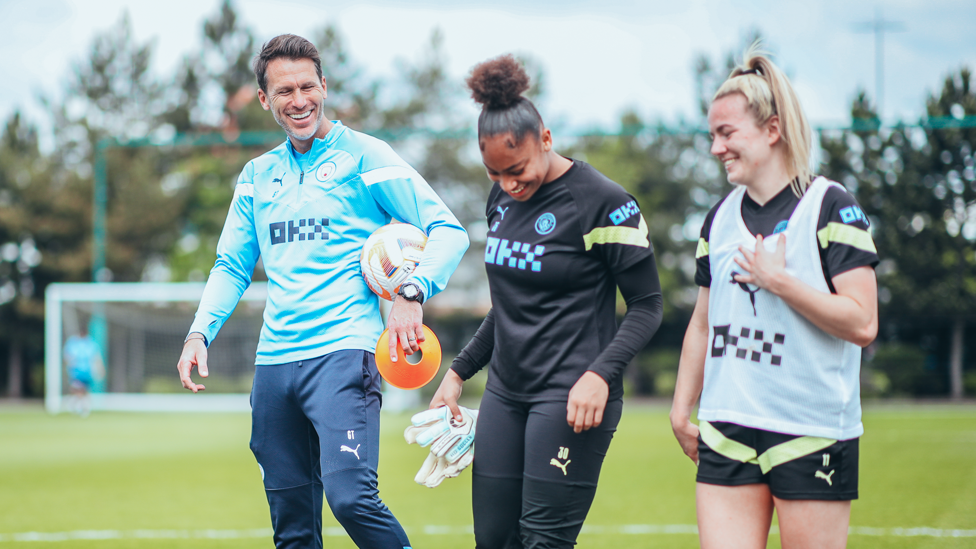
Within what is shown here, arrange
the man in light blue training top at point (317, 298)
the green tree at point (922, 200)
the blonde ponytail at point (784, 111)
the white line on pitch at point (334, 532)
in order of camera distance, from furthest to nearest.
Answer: the green tree at point (922, 200)
the white line on pitch at point (334, 532)
the man in light blue training top at point (317, 298)
the blonde ponytail at point (784, 111)

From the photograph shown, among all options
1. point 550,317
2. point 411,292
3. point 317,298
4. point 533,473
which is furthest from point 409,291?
point 533,473

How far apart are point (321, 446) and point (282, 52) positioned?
1.58m

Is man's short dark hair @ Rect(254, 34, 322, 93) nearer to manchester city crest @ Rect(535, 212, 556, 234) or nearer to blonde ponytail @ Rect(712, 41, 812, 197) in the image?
manchester city crest @ Rect(535, 212, 556, 234)

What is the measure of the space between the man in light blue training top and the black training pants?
42 cm

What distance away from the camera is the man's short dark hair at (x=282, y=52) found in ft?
11.3

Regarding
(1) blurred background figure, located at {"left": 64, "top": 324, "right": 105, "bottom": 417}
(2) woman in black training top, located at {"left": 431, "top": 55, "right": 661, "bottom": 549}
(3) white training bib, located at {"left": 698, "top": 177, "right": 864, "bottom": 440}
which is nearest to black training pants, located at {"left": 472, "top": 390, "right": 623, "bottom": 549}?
(2) woman in black training top, located at {"left": 431, "top": 55, "right": 661, "bottom": 549}

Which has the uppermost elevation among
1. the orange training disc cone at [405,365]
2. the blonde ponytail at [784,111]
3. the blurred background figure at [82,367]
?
the blonde ponytail at [784,111]

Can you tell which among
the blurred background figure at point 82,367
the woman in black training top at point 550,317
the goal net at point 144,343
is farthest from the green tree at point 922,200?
the blurred background figure at point 82,367

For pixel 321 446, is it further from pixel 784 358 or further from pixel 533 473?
pixel 784 358

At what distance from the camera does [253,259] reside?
3.83 meters

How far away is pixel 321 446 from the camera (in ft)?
Result: 10.6

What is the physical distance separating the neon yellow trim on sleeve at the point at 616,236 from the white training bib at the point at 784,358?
277 millimetres

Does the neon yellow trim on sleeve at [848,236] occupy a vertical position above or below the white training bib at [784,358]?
above

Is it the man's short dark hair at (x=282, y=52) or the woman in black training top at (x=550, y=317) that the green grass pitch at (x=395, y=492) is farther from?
the man's short dark hair at (x=282, y=52)
